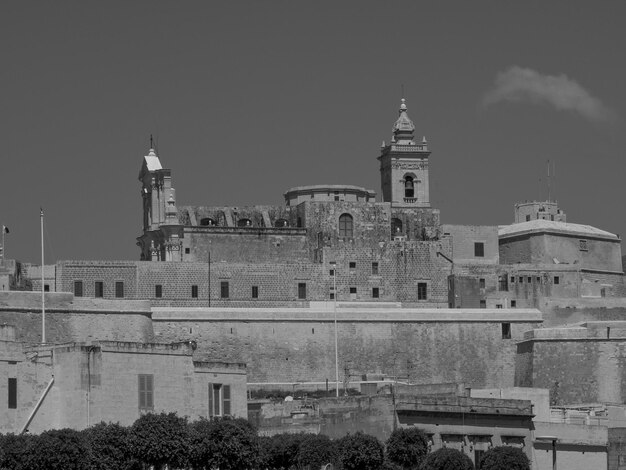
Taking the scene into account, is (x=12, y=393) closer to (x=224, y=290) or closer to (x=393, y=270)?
(x=224, y=290)

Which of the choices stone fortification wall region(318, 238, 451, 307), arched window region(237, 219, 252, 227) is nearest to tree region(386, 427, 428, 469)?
stone fortification wall region(318, 238, 451, 307)

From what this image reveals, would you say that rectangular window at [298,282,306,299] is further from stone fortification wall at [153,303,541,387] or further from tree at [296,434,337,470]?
tree at [296,434,337,470]

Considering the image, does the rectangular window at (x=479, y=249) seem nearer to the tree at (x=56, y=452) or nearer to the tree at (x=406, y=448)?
the tree at (x=406, y=448)

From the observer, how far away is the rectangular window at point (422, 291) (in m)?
81.1

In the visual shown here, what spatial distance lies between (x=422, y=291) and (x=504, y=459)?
29.4 metres

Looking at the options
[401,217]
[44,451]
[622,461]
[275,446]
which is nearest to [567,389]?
[401,217]

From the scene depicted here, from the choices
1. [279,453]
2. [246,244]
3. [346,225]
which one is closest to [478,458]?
[279,453]

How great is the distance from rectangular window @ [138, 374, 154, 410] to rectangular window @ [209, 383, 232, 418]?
2.40 metres

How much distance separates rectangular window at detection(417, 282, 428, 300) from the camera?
81062 millimetres

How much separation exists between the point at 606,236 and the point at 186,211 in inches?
707

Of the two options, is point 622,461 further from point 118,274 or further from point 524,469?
point 118,274

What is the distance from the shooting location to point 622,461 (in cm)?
5519

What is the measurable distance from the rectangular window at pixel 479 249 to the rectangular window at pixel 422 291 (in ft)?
11.8

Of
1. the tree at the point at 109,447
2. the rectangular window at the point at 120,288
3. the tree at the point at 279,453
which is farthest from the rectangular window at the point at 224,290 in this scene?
the tree at the point at 109,447
